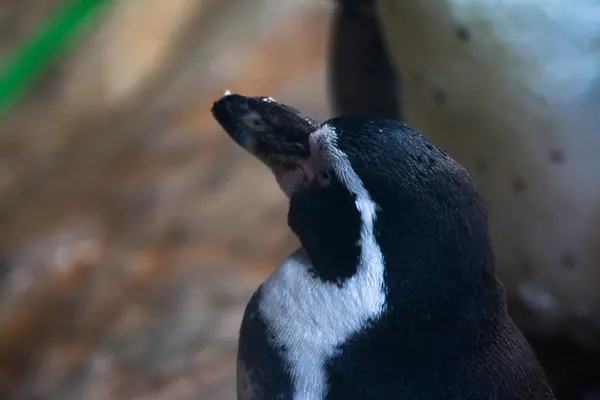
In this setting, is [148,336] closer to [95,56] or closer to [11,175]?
[11,175]

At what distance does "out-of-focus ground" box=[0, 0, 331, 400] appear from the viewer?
73 cm

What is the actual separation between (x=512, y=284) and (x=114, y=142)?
0.54m

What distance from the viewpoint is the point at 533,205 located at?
528 mm

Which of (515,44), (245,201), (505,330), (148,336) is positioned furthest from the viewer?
(245,201)

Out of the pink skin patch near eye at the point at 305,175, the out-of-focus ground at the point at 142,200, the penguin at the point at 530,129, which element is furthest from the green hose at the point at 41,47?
the pink skin patch near eye at the point at 305,175

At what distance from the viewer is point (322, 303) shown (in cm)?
35

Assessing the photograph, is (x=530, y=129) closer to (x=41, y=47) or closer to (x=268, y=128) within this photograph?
(x=268, y=128)

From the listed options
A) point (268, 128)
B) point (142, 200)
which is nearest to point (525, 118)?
point (268, 128)

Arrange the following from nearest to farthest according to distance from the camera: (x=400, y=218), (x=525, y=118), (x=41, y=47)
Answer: (x=400, y=218) → (x=525, y=118) → (x=41, y=47)

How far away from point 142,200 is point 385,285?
573 millimetres

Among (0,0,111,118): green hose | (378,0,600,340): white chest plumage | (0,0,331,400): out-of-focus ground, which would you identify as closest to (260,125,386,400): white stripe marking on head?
(378,0,600,340): white chest plumage

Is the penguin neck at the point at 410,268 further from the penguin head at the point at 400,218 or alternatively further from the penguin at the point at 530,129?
the penguin at the point at 530,129

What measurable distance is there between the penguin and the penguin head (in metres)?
0.19

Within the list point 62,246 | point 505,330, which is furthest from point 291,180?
point 62,246
